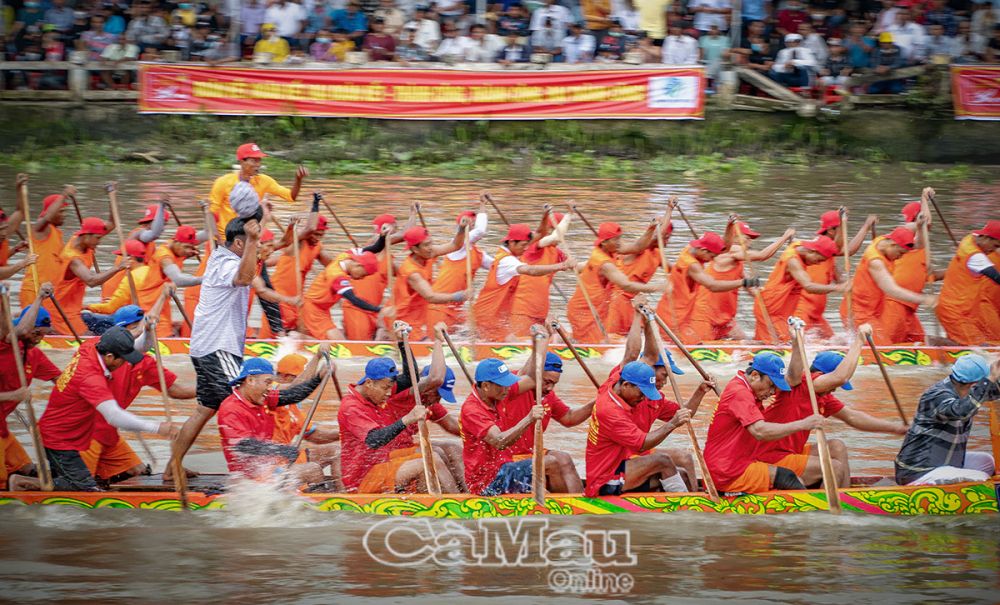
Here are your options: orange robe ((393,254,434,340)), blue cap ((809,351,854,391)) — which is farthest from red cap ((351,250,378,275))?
blue cap ((809,351,854,391))

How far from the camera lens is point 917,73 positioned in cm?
1845

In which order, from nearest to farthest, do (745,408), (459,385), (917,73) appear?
(745,408) → (459,385) → (917,73)

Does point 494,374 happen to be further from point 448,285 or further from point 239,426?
point 448,285

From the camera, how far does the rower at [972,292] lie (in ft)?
33.9

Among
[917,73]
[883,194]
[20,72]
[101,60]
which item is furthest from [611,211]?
[20,72]

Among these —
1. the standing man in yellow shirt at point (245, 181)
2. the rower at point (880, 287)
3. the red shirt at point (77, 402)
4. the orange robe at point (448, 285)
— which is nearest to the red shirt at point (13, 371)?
the red shirt at point (77, 402)

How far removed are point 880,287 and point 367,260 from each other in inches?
167

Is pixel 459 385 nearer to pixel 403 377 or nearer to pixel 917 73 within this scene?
pixel 403 377

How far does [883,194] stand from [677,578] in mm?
11259

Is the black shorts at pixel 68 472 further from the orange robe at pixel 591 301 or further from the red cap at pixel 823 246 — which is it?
the red cap at pixel 823 246

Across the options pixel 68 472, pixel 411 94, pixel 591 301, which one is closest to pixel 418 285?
pixel 591 301

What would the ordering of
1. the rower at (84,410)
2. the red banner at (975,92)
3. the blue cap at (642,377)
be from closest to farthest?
the blue cap at (642,377) < the rower at (84,410) < the red banner at (975,92)

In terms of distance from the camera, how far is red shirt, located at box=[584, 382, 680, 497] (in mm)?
7078

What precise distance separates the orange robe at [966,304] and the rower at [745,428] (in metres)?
3.86
